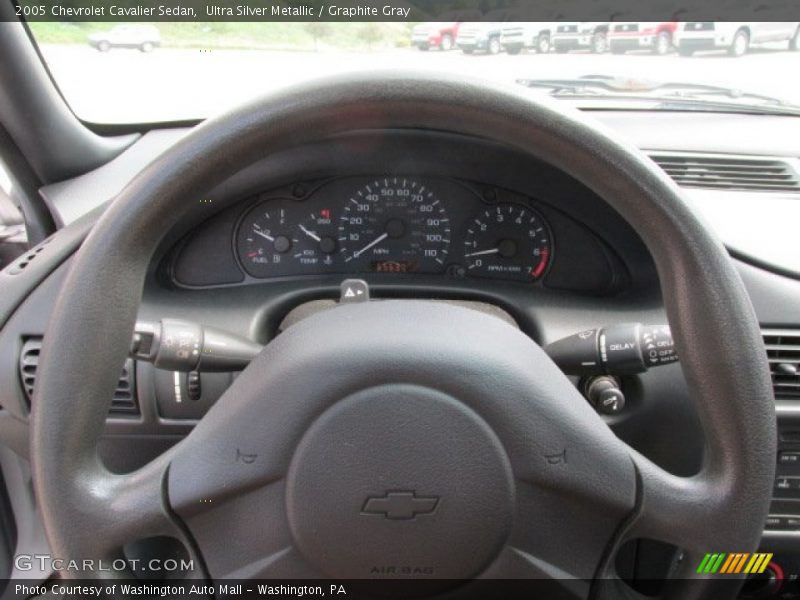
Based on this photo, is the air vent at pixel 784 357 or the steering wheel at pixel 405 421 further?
the air vent at pixel 784 357

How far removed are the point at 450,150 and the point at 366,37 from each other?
1.15 feet

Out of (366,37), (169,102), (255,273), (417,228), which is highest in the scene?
(366,37)

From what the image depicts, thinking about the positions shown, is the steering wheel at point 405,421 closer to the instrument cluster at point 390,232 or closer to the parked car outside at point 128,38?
the instrument cluster at point 390,232

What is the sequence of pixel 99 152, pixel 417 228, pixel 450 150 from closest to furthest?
pixel 450 150 → pixel 417 228 → pixel 99 152

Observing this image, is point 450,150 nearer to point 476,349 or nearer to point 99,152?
point 476,349

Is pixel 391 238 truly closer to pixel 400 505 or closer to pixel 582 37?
pixel 582 37

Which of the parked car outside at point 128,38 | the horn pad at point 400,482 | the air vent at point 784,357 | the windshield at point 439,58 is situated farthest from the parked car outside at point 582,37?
the horn pad at point 400,482

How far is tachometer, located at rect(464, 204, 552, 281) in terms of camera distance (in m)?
1.84

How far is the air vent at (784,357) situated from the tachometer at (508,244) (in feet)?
1.69

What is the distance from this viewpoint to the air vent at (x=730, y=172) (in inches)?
82.0

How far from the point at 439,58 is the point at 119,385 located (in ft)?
3.22

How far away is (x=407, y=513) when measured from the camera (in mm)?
1109
